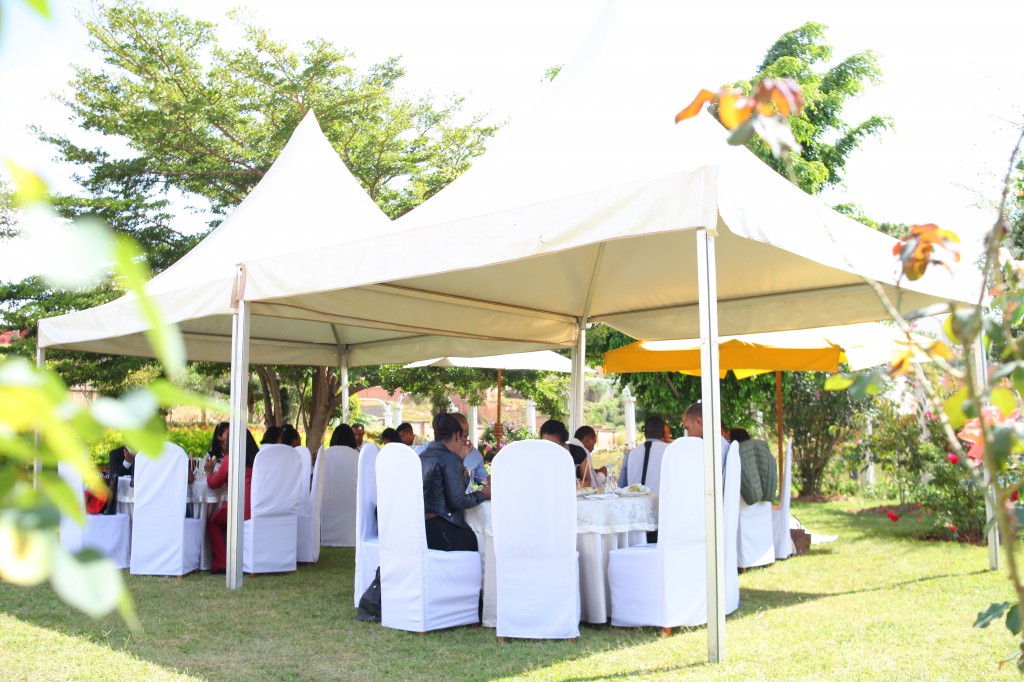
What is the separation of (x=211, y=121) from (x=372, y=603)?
10242 mm

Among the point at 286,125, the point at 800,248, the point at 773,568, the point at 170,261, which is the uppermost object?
the point at 286,125


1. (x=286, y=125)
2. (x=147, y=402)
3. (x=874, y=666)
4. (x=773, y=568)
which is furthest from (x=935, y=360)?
(x=286, y=125)

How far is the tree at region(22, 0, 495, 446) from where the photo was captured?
13.8m

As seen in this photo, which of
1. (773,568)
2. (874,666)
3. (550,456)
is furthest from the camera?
(773,568)

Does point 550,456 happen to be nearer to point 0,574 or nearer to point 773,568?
point 773,568

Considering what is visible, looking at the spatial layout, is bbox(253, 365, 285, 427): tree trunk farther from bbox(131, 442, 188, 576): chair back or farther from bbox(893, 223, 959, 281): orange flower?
bbox(893, 223, 959, 281): orange flower

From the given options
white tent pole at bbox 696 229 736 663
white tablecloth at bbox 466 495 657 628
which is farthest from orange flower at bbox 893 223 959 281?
white tablecloth at bbox 466 495 657 628

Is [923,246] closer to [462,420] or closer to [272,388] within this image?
[462,420]

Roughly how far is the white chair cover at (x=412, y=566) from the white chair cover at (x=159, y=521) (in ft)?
8.86

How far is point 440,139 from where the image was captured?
15.3 meters

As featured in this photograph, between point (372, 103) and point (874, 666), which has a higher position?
point (372, 103)

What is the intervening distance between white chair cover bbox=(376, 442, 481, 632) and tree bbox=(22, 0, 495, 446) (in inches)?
355

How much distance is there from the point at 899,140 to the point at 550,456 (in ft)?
44.5

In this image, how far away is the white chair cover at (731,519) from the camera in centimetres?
588
